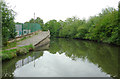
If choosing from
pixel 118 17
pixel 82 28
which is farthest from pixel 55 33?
pixel 118 17

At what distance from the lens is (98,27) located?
2739cm

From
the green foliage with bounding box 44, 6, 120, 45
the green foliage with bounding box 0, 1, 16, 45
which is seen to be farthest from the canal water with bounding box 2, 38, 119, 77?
the green foliage with bounding box 44, 6, 120, 45

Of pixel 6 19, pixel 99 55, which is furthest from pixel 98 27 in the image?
pixel 6 19

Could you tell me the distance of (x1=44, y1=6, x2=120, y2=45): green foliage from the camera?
21.5m

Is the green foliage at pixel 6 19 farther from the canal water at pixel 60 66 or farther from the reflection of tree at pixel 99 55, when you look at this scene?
the reflection of tree at pixel 99 55

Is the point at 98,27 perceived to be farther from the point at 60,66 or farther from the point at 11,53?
the point at 11,53

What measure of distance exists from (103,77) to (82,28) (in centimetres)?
3504

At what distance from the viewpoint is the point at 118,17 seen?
18.5 meters

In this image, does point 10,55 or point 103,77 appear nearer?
point 103,77

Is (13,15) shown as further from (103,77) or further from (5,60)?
(103,77)

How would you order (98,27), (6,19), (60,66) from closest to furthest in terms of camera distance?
(60,66) < (6,19) < (98,27)

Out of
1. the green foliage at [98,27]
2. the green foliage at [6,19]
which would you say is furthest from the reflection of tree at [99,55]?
the green foliage at [6,19]

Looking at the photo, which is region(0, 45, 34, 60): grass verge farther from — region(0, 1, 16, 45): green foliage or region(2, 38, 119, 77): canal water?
region(0, 1, 16, 45): green foliage

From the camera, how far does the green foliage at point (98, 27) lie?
70.4 feet
